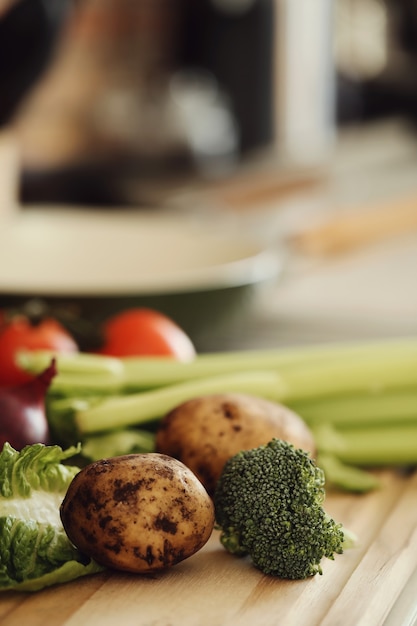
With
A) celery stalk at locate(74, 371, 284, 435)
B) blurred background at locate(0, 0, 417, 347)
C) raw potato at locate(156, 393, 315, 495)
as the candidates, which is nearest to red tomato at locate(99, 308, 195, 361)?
celery stalk at locate(74, 371, 284, 435)

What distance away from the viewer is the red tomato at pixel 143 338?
4.94ft

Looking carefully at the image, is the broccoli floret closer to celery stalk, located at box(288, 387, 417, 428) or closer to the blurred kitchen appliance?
celery stalk, located at box(288, 387, 417, 428)

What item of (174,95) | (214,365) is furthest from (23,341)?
(174,95)

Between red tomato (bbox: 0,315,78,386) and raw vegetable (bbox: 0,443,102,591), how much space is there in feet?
1.14

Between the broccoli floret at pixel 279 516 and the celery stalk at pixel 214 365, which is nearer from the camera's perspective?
the broccoli floret at pixel 279 516

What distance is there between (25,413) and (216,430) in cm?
22

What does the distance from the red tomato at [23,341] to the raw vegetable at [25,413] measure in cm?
22

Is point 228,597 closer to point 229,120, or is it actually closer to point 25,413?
point 25,413

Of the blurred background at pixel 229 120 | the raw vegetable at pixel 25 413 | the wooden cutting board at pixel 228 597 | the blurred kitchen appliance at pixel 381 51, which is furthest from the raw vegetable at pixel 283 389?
the blurred kitchen appliance at pixel 381 51

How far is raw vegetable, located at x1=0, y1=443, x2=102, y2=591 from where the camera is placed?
949mm

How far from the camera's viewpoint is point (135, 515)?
96cm

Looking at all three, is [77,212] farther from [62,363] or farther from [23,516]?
[23,516]

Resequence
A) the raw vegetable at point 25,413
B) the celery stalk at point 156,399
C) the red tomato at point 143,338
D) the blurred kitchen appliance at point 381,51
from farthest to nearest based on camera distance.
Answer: the blurred kitchen appliance at point 381,51, the red tomato at point 143,338, the celery stalk at point 156,399, the raw vegetable at point 25,413

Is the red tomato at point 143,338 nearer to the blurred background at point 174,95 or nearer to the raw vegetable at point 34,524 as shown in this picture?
the raw vegetable at point 34,524
